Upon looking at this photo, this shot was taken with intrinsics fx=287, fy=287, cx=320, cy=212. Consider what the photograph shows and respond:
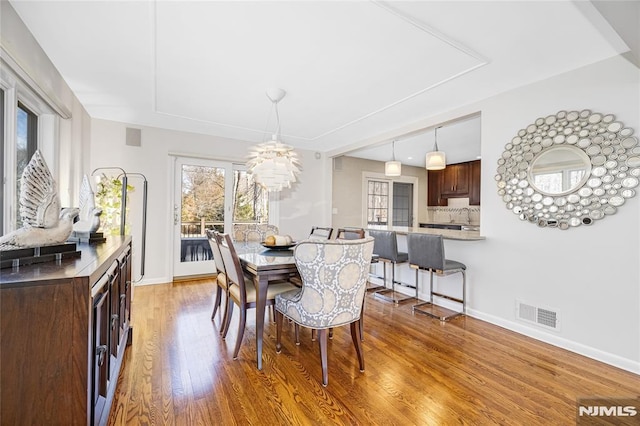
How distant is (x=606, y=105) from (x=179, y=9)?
3.27m

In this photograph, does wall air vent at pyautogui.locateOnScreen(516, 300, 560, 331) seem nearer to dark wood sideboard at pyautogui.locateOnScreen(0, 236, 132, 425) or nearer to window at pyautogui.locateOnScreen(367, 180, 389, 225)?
dark wood sideboard at pyautogui.locateOnScreen(0, 236, 132, 425)

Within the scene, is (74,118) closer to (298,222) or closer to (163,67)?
(163,67)

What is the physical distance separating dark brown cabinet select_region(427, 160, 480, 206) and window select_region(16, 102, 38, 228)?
7.25 meters

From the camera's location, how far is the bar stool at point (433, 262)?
10.1ft

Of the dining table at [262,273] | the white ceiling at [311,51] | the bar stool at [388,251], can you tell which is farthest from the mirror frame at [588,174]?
the dining table at [262,273]

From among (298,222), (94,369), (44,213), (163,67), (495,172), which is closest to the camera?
(94,369)

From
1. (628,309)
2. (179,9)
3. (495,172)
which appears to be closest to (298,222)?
(495,172)

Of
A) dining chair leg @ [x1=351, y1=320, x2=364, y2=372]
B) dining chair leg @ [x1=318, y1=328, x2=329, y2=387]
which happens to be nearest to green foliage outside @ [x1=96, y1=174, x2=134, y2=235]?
dining chair leg @ [x1=318, y1=328, x2=329, y2=387]

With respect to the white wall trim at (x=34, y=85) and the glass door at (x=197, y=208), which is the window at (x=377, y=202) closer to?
the glass door at (x=197, y=208)

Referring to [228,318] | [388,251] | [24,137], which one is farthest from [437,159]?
[24,137]

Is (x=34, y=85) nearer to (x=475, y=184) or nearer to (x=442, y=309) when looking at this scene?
(x=442, y=309)

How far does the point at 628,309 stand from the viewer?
2.19m

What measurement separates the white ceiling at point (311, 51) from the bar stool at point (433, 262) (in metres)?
1.58

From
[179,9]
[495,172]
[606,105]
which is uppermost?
[179,9]
